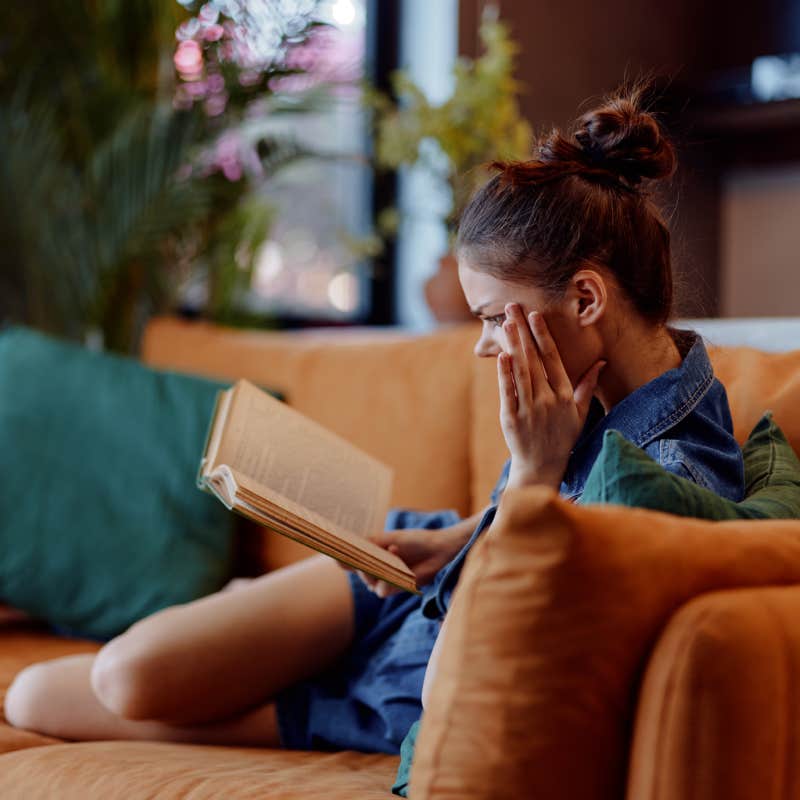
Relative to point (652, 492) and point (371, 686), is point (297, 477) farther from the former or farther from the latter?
point (652, 492)

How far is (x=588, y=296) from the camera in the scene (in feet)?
3.46

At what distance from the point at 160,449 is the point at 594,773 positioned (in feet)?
4.11

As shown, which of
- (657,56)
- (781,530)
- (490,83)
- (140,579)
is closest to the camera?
(781,530)

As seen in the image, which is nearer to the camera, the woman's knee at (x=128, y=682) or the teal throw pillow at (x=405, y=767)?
the teal throw pillow at (x=405, y=767)

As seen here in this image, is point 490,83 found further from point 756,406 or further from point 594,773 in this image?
point 594,773

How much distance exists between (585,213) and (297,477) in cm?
46

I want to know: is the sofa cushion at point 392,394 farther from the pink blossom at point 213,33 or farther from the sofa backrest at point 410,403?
the pink blossom at point 213,33

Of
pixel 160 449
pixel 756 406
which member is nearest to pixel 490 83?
pixel 160 449

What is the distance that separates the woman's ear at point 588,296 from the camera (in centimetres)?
105

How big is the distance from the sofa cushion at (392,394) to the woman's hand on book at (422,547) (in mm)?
388

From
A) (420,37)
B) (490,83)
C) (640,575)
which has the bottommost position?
(640,575)

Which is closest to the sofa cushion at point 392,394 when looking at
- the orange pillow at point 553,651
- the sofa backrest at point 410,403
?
the sofa backrest at point 410,403

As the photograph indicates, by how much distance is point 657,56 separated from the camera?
361 cm

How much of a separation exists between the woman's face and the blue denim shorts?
31 cm
